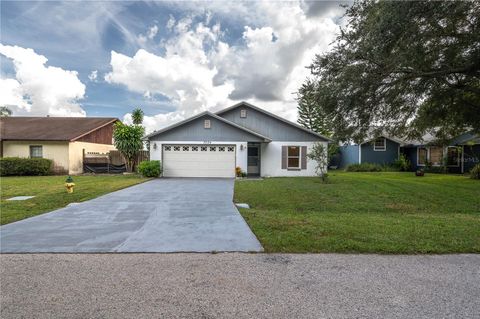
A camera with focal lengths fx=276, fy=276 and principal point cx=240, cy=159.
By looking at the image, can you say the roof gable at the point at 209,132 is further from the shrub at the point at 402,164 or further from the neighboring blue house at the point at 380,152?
the shrub at the point at 402,164

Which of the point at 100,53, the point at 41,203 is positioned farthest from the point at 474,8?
the point at 100,53

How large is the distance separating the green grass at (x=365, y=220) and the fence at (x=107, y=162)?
482 inches

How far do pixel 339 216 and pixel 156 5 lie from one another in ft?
33.9

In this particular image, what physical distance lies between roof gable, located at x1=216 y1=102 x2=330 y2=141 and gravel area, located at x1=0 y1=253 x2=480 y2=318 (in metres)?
14.7

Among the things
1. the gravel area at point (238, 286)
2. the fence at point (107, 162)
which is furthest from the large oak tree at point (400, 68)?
the fence at point (107, 162)

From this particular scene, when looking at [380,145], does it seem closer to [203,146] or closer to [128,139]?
[203,146]

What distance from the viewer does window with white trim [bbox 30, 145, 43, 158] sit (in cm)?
1945

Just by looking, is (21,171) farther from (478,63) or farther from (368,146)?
(368,146)

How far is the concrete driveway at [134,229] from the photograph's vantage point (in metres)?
4.60

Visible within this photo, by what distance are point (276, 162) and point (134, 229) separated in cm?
1367

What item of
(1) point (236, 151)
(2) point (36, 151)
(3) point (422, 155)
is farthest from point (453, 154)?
(2) point (36, 151)

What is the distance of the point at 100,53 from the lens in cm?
1356

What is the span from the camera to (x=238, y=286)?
3.18 metres

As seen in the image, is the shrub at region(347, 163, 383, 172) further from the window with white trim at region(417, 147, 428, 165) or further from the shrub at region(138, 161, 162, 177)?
the shrub at region(138, 161, 162, 177)
